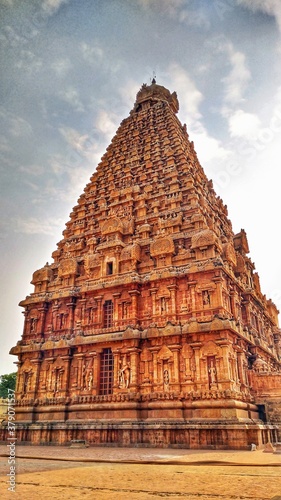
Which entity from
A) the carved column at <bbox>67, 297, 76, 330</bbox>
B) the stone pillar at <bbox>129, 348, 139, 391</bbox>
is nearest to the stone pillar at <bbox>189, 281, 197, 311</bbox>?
the stone pillar at <bbox>129, 348, 139, 391</bbox>

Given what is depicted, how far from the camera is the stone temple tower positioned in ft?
67.9

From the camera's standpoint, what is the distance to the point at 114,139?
40.7m

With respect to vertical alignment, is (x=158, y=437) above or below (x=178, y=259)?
below

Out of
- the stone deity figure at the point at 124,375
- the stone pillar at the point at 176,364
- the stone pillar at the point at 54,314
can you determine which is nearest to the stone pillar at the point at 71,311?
the stone pillar at the point at 54,314

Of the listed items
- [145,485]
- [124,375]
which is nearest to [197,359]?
[124,375]

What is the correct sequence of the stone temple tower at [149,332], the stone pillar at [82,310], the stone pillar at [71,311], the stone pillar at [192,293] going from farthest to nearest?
1. the stone pillar at [71,311]
2. the stone pillar at [82,310]
3. the stone pillar at [192,293]
4. the stone temple tower at [149,332]

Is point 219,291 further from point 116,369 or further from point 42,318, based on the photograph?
point 42,318

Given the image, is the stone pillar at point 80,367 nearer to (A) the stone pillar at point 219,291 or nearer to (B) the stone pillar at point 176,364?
(B) the stone pillar at point 176,364

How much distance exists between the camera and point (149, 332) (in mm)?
23062

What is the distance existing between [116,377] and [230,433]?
7784 millimetres

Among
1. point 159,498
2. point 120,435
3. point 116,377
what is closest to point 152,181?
point 116,377

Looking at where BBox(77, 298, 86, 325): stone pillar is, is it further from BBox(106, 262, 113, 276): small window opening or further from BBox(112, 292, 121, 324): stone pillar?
BBox(106, 262, 113, 276): small window opening

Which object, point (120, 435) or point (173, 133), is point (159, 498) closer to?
point (120, 435)

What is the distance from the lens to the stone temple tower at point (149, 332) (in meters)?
20.7
